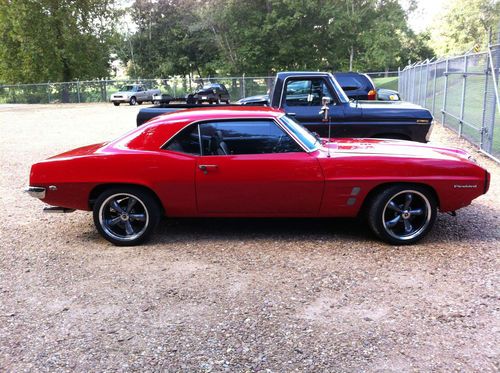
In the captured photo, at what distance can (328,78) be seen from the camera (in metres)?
7.90

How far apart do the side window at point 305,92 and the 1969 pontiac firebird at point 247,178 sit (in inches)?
122

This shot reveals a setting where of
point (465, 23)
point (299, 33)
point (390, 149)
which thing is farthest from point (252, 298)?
point (465, 23)

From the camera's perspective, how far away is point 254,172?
4637 mm

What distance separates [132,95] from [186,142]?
31.5 metres

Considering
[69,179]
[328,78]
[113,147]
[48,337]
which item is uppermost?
[328,78]

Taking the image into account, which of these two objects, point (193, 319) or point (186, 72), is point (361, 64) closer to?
point (186, 72)

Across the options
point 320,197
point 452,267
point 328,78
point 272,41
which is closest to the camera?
point 452,267

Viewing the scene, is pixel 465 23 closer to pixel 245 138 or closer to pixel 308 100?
pixel 308 100

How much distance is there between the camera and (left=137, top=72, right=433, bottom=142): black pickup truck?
7465mm

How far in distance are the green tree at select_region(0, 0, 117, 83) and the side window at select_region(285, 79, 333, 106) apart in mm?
39401

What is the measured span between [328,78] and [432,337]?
5.59m

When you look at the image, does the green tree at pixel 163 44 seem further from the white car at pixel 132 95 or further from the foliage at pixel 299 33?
the white car at pixel 132 95

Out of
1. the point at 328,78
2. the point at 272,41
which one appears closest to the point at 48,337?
the point at 328,78

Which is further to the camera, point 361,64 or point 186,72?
point 186,72
